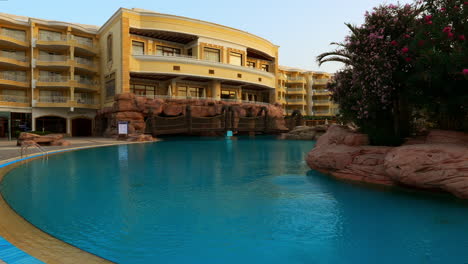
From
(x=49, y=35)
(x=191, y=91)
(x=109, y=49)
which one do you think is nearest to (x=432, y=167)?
(x=191, y=91)

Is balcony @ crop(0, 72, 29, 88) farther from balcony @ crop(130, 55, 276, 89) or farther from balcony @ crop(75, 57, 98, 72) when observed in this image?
balcony @ crop(130, 55, 276, 89)

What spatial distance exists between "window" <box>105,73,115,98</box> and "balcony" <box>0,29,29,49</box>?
9572mm

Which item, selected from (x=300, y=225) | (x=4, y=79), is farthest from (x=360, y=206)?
(x=4, y=79)

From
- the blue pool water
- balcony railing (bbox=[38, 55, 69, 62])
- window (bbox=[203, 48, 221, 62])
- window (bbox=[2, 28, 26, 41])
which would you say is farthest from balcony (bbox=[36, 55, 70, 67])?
the blue pool water

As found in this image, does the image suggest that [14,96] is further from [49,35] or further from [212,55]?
[212,55]

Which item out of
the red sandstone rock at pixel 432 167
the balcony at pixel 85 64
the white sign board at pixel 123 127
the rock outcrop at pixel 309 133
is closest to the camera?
the red sandstone rock at pixel 432 167

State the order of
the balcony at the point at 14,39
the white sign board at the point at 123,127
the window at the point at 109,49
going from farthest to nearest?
the window at the point at 109,49 → the balcony at the point at 14,39 → the white sign board at the point at 123,127

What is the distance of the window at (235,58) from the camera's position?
37.4 m

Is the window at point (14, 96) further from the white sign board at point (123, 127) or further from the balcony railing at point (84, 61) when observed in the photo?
the white sign board at point (123, 127)

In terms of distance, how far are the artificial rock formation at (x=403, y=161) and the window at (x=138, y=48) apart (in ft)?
92.9

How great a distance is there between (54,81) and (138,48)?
10735mm

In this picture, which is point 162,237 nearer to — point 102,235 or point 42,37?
→ point 102,235

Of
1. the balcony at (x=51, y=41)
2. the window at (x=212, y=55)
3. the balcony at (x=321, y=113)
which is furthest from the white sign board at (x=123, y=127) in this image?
the balcony at (x=321, y=113)

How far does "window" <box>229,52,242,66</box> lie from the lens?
37.4 metres
